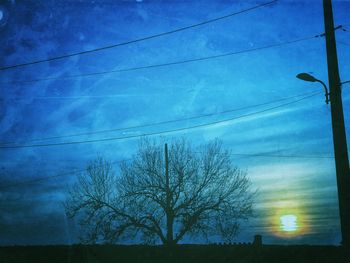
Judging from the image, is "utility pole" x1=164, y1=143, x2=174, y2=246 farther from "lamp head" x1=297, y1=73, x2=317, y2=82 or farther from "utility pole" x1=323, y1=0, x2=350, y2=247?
"utility pole" x1=323, y1=0, x2=350, y2=247

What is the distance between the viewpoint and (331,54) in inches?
454

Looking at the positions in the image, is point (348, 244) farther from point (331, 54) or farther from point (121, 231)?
point (121, 231)

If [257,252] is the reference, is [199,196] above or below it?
above

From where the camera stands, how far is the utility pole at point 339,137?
10.0m

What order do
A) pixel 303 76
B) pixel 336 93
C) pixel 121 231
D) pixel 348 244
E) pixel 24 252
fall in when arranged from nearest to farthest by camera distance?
pixel 348 244, pixel 336 93, pixel 303 76, pixel 24 252, pixel 121 231

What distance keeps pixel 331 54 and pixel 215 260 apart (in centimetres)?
922

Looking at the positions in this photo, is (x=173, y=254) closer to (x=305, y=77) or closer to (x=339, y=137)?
(x=305, y=77)

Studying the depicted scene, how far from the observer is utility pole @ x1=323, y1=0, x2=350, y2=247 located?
1003 cm

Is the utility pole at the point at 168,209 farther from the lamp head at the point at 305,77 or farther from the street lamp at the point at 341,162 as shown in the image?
the street lamp at the point at 341,162

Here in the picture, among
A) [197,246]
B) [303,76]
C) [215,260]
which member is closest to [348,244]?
[303,76]

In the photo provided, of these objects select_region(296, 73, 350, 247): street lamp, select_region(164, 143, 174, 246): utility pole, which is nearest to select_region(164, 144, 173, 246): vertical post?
select_region(164, 143, 174, 246): utility pole

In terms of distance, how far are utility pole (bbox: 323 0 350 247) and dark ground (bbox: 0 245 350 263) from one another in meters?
1.93

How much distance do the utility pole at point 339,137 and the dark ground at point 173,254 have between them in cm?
193

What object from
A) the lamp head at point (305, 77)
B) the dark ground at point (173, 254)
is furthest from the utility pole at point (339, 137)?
the dark ground at point (173, 254)
